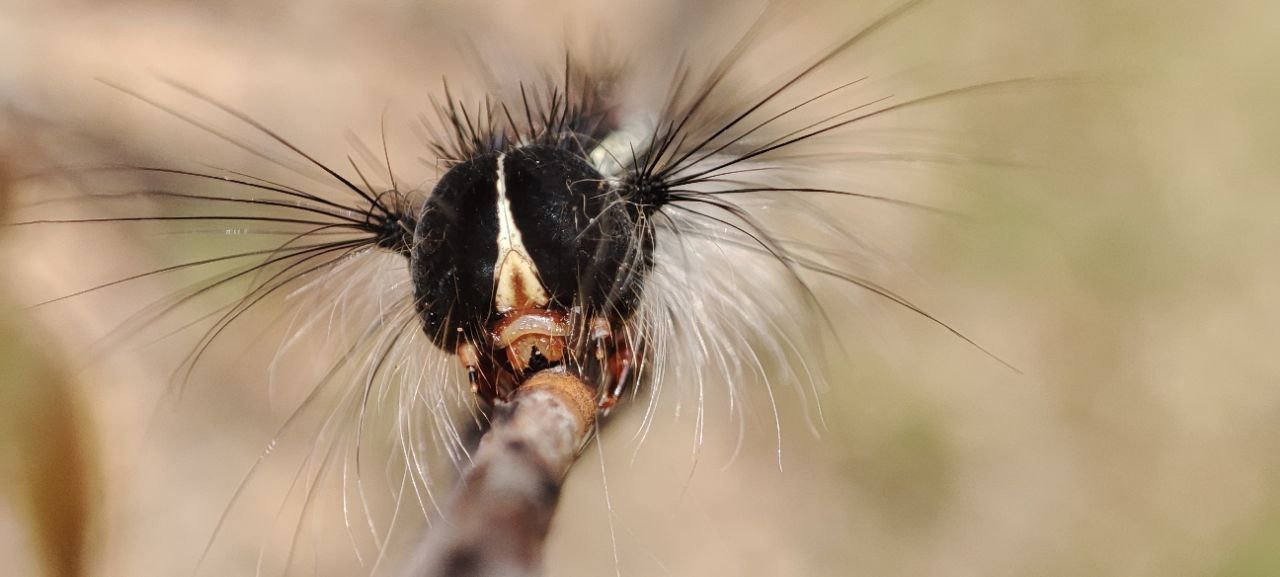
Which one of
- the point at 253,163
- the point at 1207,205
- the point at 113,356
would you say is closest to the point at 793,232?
the point at 1207,205

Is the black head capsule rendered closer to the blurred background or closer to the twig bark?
the twig bark

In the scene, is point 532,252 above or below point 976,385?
below

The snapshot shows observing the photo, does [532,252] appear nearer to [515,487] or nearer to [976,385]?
[515,487]

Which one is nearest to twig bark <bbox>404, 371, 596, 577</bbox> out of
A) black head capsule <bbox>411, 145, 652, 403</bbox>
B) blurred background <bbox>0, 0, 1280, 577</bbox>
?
black head capsule <bbox>411, 145, 652, 403</bbox>

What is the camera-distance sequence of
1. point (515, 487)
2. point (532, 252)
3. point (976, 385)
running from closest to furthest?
point (515, 487) < point (532, 252) < point (976, 385)

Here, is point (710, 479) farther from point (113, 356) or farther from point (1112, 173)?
point (113, 356)

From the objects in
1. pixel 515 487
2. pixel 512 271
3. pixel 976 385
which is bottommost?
pixel 515 487

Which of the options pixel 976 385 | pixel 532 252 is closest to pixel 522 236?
pixel 532 252
